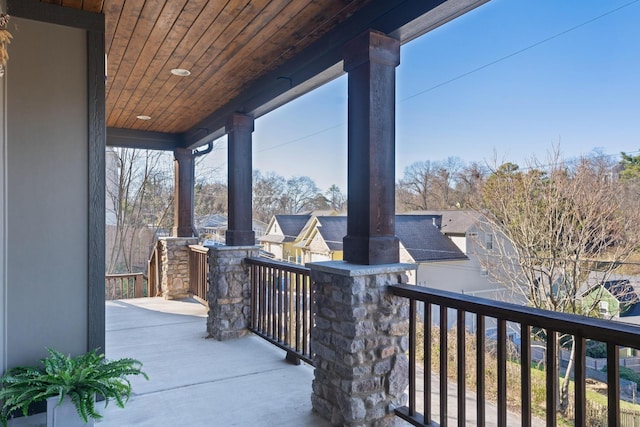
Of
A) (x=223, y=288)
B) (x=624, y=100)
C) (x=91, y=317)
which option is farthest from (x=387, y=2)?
(x=624, y=100)

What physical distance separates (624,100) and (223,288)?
8500 mm

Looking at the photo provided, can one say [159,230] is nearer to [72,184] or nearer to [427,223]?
[427,223]

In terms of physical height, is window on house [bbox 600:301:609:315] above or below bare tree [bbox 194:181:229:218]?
below

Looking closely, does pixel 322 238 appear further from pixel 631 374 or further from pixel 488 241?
pixel 631 374

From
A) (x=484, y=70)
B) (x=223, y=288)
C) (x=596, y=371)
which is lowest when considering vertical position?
(x=596, y=371)

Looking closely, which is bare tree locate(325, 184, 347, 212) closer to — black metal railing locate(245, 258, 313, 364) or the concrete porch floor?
black metal railing locate(245, 258, 313, 364)

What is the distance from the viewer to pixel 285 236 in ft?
39.4

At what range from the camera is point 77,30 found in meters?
2.82

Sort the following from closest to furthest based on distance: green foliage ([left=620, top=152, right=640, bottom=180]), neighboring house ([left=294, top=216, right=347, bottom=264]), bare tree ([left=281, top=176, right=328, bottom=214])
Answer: green foliage ([left=620, top=152, right=640, bottom=180]) < neighboring house ([left=294, top=216, right=347, bottom=264]) < bare tree ([left=281, top=176, right=328, bottom=214])

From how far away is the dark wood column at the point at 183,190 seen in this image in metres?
6.88

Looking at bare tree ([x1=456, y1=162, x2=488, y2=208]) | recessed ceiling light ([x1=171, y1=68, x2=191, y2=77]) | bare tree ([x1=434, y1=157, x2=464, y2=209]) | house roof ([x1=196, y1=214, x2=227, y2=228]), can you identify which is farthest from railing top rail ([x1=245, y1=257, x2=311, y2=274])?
house roof ([x1=196, y1=214, x2=227, y2=228])

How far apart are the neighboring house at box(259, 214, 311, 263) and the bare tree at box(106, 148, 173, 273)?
15.4 ft

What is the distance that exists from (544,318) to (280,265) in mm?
2677

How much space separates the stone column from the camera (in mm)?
4645
